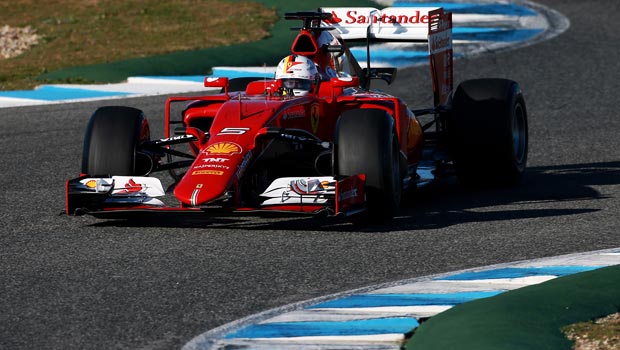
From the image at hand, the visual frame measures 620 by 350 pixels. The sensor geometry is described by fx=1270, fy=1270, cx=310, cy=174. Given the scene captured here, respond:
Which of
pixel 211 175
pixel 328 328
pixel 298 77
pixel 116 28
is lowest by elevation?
pixel 328 328

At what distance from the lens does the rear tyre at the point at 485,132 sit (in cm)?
1000

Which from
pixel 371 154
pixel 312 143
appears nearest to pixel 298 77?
pixel 312 143

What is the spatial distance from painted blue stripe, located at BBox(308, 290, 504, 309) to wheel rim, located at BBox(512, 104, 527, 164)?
13.6 ft

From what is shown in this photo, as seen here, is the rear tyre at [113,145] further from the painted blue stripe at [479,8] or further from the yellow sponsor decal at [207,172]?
the painted blue stripe at [479,8]

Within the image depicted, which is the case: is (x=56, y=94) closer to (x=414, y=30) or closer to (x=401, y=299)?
(x=414, y=30)

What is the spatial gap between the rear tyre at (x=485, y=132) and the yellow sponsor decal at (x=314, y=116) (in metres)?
1.35

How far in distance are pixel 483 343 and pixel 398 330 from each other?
0.51m

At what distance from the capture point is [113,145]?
8883 mm

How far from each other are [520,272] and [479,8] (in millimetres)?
17274

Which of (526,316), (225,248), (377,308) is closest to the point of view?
(526,316)

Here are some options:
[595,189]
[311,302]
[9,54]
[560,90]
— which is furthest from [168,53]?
[311,302]

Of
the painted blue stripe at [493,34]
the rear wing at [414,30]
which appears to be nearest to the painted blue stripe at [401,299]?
the rear wing at [414,30]

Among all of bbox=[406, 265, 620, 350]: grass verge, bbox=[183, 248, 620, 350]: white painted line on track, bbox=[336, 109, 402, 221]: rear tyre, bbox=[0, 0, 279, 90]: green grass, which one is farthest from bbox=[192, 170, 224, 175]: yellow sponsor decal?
bbox=[0, 0, 279, 90]: green grass

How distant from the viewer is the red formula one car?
8.17 meters
